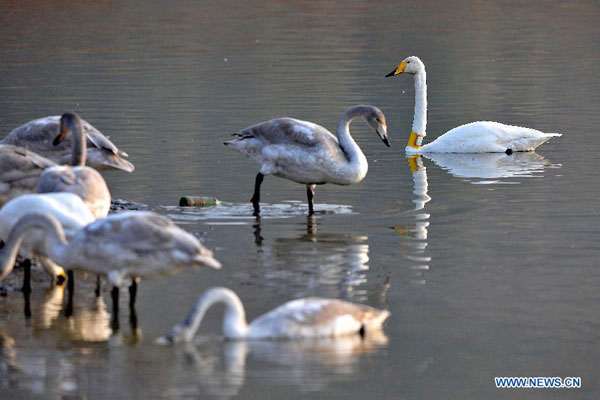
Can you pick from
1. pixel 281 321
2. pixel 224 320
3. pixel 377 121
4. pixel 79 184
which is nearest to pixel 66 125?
pixel 79 184

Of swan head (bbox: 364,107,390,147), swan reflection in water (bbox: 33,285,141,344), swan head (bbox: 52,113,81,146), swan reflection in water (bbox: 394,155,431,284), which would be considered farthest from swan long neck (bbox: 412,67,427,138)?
swan reflection in water (bbox: 33,285,141,344)

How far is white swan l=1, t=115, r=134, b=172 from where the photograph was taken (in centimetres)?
1373

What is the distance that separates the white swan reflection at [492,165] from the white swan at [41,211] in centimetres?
697

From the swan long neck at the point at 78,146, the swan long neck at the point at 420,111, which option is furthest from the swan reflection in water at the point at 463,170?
the swan long neck at the point at 78,146

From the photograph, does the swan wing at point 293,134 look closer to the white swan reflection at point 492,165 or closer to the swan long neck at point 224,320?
the white swan reflection at point 492,165

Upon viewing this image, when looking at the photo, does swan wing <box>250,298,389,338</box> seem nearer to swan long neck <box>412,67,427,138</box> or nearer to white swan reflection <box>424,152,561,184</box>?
white swan reflection <box>424,152,561,184</box>

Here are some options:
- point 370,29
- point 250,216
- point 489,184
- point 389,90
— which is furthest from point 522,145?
point 370,29

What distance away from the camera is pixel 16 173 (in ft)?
40.0

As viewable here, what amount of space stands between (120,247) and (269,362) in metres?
1.47

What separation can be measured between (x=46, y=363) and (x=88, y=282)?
7.71ft

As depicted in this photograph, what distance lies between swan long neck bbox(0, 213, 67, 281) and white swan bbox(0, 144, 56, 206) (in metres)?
2.20

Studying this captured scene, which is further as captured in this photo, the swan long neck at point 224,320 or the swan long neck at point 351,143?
the swan long neck at point 351,143

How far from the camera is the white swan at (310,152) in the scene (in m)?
14.3

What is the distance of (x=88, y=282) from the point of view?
1136cm
